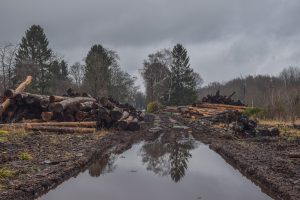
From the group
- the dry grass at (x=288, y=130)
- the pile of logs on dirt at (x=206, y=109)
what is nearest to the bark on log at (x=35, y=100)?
the dry grass at (x=288, y=130)

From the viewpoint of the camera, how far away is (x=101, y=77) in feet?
146

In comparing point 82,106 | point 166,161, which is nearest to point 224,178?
point 166,161

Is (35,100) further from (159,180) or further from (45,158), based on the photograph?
(159,180)

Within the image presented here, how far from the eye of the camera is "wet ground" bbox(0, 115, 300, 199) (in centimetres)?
596

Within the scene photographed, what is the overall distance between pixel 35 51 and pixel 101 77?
9.21 m

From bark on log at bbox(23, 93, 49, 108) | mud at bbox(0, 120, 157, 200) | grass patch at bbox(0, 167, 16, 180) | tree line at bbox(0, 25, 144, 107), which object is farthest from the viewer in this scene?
tree line at bbox(0, 25, 144, 107)

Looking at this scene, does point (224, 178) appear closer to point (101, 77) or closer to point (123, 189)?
point (123, 189)

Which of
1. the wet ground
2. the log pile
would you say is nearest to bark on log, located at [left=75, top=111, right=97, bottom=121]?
the wet ground

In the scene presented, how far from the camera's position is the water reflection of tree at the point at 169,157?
790cm

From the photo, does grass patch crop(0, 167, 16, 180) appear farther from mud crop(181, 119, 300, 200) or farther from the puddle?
mud crop(181, 119, 300, 200)

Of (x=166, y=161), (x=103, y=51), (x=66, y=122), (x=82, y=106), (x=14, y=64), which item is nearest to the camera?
(x=166, y=161)

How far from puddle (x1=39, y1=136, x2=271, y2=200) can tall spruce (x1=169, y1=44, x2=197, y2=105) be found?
40.6 metres

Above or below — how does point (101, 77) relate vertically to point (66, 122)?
above

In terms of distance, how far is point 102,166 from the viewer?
27.5 feet
